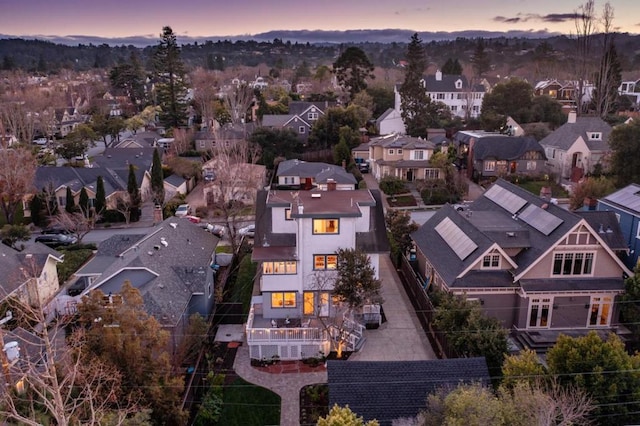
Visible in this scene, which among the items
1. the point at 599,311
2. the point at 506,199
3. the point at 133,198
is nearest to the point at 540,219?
the point at 506,199

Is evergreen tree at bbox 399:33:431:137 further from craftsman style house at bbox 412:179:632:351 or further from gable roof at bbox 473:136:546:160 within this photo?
craftsman style house at bbox 412:179:632:351

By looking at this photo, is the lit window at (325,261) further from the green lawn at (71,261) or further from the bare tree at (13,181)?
the bare tree at (13,181)

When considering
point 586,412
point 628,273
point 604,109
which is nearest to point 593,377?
point 586,412

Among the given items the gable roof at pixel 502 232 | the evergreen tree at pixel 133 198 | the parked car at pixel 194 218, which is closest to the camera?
the gable roof at pixel 502 232

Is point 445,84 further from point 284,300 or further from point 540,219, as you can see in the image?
point 284,300

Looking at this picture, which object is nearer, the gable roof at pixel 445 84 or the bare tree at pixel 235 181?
the bare tree at pixel 235 181

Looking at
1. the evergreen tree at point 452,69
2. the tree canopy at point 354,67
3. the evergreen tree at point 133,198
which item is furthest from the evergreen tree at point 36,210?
the evergreen tree at point 452,69
